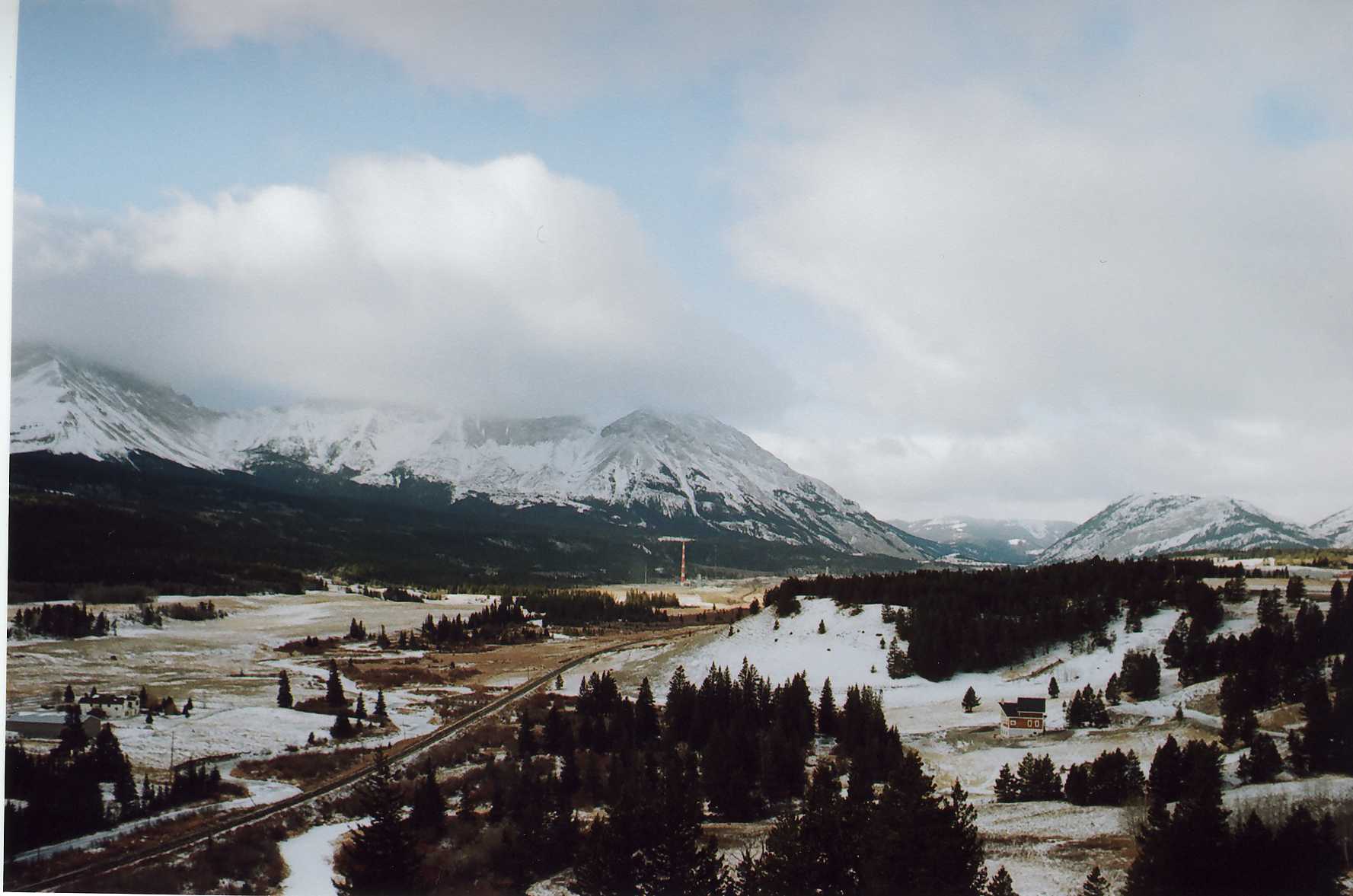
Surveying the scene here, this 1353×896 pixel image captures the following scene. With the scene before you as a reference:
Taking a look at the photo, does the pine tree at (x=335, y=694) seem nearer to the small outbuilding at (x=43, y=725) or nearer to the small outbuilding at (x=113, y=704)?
the small outbuilding at (x=113, y=704)

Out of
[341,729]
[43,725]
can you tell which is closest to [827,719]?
[341,729]

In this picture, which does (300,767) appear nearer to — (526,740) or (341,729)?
(341,729)

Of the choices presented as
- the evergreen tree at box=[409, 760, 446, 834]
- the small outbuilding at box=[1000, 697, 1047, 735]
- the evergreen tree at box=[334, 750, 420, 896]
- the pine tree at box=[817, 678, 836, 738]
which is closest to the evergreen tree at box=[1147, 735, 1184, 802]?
the small outbuilding at box=[1000, 697, 1047, 735]

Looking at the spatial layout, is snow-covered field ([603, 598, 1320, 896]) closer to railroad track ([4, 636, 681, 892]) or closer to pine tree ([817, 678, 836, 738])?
pine tree ([817, 678, 836, 738])

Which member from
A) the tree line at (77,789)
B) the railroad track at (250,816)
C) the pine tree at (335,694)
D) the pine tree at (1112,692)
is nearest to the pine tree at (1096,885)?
the pine tree at (1112,692)

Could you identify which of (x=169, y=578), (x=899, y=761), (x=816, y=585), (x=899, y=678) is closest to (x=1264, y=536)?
(x=816, y=585)
